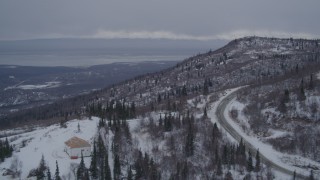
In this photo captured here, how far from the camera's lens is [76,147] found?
86125 millimetres

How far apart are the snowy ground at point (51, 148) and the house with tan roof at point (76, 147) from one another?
3.95 feet

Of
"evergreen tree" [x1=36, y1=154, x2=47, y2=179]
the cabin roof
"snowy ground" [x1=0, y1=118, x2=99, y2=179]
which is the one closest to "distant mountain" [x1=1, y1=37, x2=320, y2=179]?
the cabin roof

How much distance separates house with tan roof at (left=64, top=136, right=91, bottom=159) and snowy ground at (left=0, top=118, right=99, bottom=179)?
120 cm

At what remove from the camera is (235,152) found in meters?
86.4

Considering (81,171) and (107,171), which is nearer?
(107,171)

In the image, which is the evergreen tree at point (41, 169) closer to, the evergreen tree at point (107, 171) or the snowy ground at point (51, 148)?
the snowy ground at point (51, 148)

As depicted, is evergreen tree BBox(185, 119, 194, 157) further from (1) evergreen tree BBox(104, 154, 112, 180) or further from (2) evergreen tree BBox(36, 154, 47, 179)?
(2) evergreen tree BBox(36, 154, 47, 179)

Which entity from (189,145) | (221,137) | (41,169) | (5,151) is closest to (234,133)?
(221,137)

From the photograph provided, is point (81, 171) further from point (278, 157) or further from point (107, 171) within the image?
point (278, 157)

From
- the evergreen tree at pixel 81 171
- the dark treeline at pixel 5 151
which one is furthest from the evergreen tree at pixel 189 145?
the dark treeline at pixel 5 151

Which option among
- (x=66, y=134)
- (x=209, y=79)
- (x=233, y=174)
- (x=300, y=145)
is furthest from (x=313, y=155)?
(x=209, y=79)

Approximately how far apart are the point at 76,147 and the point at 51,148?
7.55 metres

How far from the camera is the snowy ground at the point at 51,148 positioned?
8162 centimetres

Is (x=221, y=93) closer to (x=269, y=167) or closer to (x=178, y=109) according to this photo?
(x=178, y=109)
